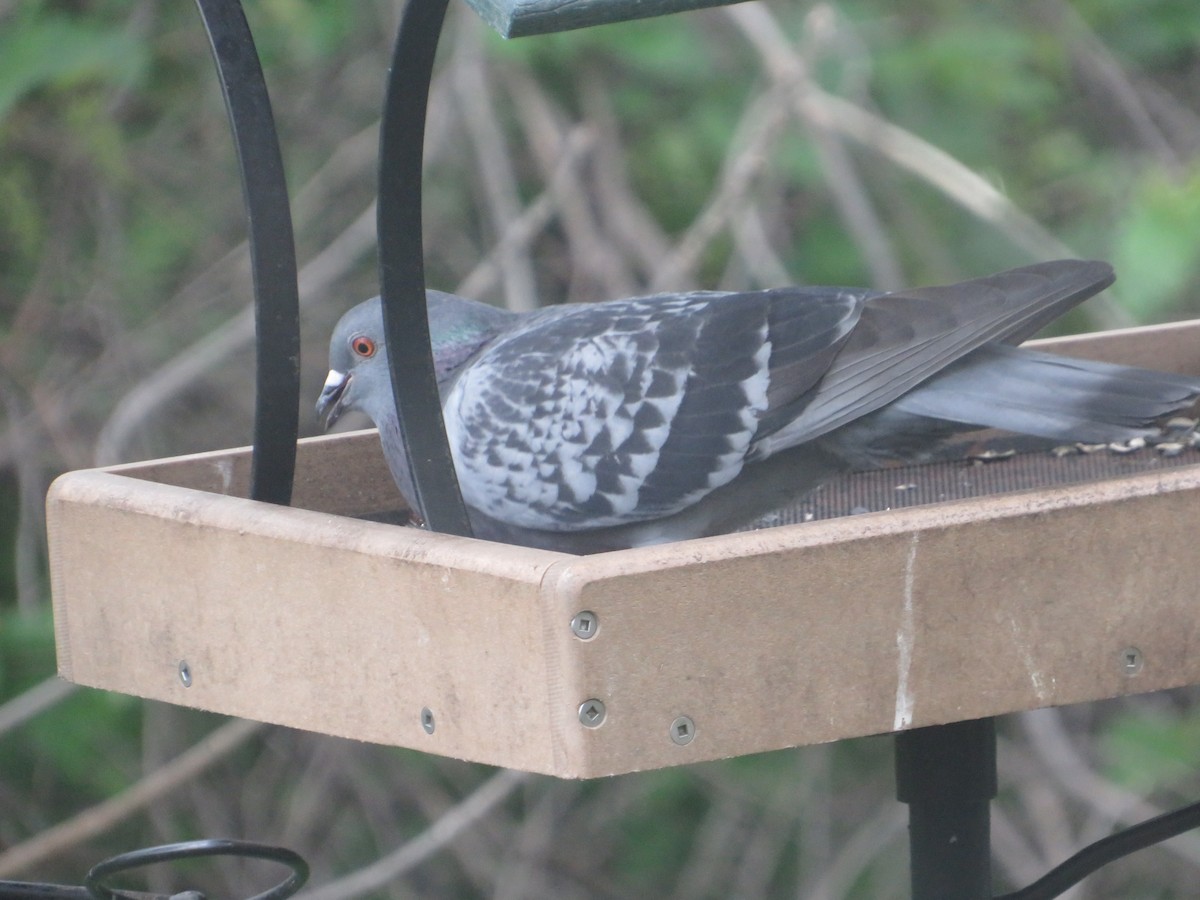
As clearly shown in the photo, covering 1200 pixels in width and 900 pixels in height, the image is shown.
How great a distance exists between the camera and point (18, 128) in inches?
183

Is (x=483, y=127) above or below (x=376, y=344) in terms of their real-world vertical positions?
above

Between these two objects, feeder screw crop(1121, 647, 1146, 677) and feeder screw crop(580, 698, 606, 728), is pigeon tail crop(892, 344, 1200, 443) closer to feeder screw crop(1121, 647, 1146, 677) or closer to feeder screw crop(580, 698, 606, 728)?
feeder screw crop(1121, 647, 1146, 677)

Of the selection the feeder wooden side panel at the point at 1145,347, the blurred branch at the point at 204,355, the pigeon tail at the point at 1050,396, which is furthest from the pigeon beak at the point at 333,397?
the blurred branch at the point at 204,355

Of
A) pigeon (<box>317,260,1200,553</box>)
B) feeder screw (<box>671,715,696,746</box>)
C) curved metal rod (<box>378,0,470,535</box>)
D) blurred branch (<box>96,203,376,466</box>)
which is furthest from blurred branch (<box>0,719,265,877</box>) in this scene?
feeder screw (<box>671,715,696,746</box>)

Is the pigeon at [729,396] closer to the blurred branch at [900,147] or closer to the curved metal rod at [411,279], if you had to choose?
the curved metal rod at [411,279]

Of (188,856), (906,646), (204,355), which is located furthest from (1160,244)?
(204,355)

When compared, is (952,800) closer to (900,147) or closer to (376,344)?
(376,344)

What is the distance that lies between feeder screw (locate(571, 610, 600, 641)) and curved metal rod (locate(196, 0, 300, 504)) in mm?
724

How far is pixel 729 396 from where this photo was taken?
2369 millimetres

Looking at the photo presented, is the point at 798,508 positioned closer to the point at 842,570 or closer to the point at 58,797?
the point at 842,570

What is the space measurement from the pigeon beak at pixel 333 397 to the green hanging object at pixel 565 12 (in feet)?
4.16

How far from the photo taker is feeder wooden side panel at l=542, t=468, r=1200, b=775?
1.58m

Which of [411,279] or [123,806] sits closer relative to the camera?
[411,279]

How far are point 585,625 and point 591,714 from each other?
85 mm
